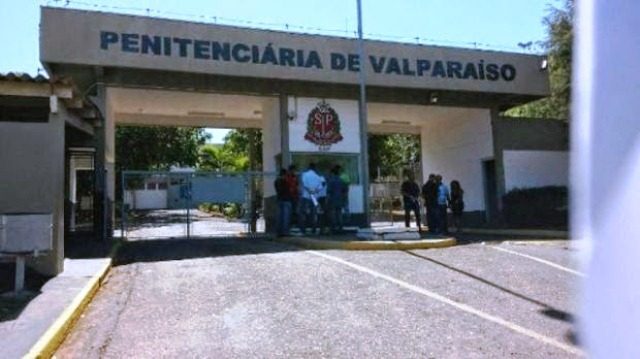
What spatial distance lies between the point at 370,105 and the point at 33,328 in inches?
572

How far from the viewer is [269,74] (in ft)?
53.2

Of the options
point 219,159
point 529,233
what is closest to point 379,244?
point 529,233

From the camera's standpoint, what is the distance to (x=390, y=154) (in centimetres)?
4234

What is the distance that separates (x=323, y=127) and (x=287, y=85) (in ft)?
5.14

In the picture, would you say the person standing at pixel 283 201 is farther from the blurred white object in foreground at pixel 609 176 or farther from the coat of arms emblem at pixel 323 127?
the blurred white object in foreground at pixel 609 176

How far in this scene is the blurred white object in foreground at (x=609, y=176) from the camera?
114 centimetres

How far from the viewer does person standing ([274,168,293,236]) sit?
1408 centimetres

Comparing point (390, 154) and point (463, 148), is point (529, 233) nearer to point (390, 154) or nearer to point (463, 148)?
point (463, 148)

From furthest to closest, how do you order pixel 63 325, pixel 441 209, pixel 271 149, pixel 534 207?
pixel 534 207, pixel 271 149, pixel 441 209, pixel 63 325

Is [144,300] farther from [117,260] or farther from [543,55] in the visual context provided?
[543,55]

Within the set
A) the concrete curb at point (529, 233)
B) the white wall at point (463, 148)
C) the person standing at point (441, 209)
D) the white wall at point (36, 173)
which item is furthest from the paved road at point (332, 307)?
the white wall at point (463, 148)

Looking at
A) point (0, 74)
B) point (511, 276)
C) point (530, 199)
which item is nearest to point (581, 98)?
point (511, 276)

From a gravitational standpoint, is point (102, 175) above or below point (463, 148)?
below

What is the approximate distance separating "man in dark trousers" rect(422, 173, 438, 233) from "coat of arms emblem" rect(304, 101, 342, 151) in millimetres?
3125
